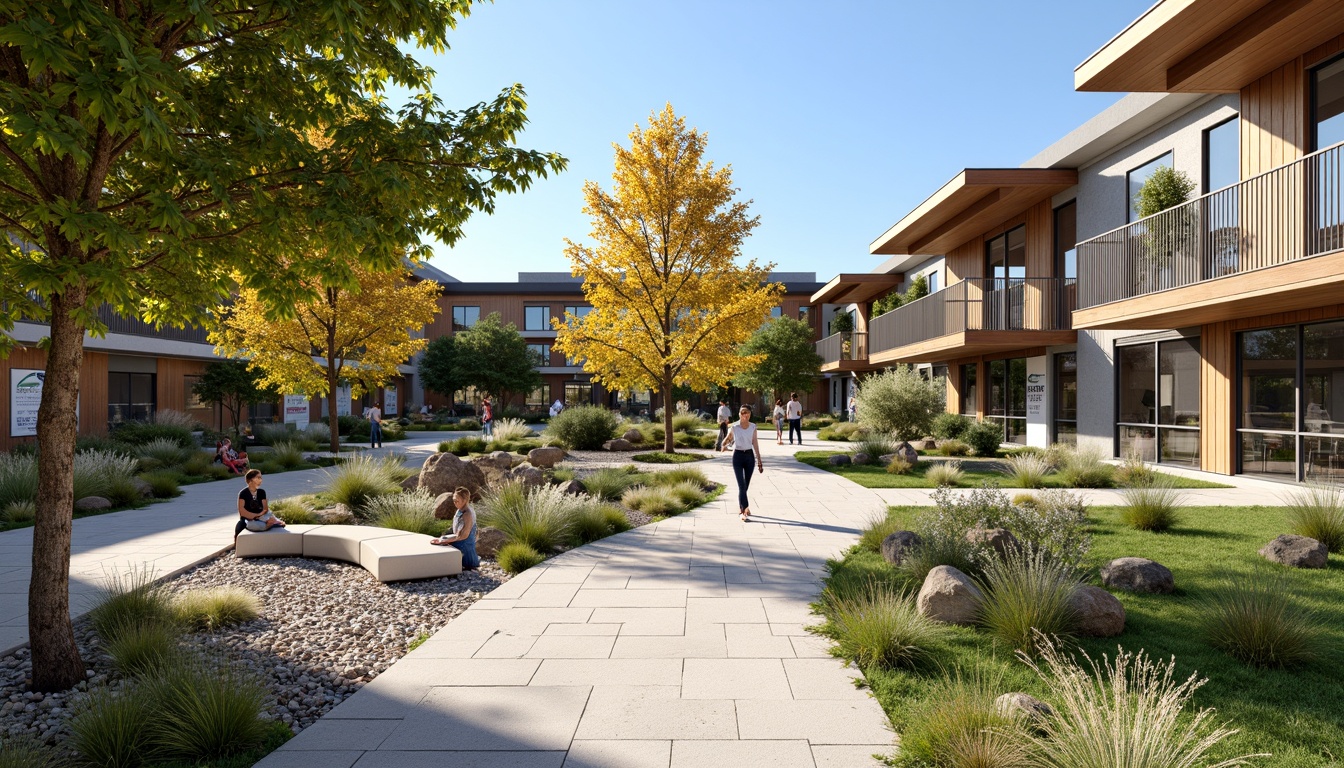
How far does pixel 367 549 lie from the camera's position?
24.5 ft

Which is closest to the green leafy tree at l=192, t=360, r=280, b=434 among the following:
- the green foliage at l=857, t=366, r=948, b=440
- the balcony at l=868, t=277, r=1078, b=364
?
the green foliage at l=857, t=366, r=948, b=440

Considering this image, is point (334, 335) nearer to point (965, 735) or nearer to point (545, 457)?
point (545, 457)

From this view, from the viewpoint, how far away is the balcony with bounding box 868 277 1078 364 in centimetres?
1802

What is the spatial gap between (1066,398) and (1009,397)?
3.14 metres

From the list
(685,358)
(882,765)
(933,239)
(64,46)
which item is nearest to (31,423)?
(685,358)

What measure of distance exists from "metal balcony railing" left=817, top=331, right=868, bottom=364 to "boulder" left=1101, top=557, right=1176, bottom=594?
26841 millimetres

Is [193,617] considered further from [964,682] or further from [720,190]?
[720,190]

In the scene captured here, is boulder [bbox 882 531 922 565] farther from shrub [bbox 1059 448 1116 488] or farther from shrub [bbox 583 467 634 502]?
shrub [bbox 1059 448 1116 488]

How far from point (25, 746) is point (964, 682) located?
202 inches

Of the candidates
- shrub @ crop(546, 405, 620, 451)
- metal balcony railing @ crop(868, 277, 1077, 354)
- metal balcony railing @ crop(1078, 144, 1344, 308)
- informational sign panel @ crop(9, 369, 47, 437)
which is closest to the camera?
metal balcony railing @ crop(1078, 144, 1344, 308)

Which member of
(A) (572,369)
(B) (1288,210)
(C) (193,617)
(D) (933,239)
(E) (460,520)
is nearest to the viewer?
(C) (193,617)

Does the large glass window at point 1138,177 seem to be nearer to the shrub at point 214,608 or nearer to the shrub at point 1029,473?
the shrub at point 1029,473

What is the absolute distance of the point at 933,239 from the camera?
24.2 metres

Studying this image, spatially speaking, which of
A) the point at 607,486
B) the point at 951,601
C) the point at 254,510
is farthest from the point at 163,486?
the point at 951,601
